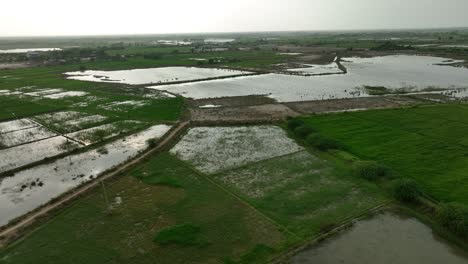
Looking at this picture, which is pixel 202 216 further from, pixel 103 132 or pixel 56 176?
pixel 103 132

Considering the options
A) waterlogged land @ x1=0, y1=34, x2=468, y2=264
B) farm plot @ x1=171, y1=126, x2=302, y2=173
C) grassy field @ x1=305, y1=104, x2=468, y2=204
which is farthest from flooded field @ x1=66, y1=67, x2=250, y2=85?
grassy field @ x1=305, y1=104, x2=468, y2=204

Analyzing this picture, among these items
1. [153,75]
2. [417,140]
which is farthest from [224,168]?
[153,75]

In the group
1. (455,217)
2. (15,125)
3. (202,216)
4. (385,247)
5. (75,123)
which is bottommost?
(385,247)

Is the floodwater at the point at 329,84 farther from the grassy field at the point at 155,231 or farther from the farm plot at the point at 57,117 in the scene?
the grassy field at the point at 155,231

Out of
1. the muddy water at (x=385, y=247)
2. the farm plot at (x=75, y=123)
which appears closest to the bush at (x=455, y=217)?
the muddy water at (x=385, y=247)

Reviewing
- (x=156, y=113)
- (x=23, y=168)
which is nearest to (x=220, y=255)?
(x=23, y=168)

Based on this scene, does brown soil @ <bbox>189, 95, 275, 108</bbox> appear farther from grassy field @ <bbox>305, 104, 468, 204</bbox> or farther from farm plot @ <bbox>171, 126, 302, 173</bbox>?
grassy field @ <bbox>305, 104, 468, 204</bbox>
